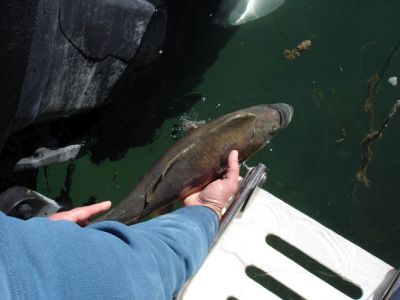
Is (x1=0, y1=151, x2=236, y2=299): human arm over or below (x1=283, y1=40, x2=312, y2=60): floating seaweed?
below

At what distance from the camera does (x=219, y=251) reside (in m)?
3.22

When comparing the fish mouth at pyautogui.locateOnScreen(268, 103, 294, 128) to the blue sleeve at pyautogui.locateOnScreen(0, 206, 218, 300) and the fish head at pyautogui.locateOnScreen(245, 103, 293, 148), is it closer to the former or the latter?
the fish head at pyautogui.locateOnScreen(245, 103, 293, 148)

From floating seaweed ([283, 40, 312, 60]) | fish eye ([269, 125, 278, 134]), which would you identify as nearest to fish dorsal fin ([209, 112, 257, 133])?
fish eye ([269, 125, 278, 134])

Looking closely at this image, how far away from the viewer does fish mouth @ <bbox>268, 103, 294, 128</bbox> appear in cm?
389

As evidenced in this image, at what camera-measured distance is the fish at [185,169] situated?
129 inches

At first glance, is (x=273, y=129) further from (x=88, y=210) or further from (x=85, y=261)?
(x=85, y=261)

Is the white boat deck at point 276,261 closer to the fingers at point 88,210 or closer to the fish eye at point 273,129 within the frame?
the fish eye at point 273,129

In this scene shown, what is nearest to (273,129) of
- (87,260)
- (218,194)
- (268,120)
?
(268,120)

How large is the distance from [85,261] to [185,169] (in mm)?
1879

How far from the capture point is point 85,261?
1.43 meters

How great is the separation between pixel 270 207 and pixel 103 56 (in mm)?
1498

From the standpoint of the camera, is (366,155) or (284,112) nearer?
(284,112)

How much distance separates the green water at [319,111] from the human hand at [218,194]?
1103 mm

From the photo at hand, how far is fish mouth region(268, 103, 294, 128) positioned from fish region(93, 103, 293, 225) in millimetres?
480
